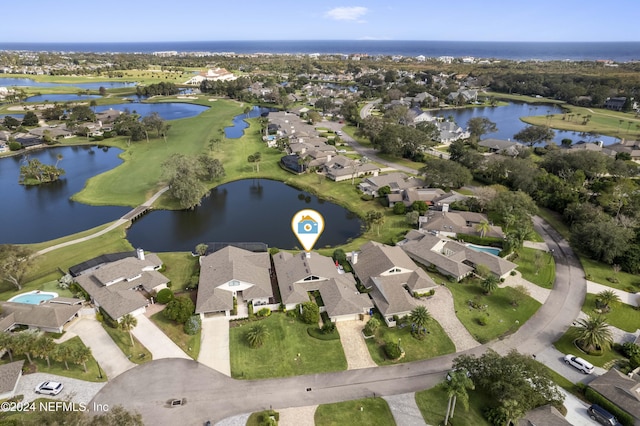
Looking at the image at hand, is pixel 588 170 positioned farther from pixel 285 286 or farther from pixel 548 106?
pixel 548 106

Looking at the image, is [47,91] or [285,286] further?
[47,91]

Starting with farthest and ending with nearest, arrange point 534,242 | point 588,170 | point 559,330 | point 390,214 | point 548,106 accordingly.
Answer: point 548,106 → point 588,170 → point 390,214 → point 534,242 → point 559,330

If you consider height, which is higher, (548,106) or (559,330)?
(548,106)

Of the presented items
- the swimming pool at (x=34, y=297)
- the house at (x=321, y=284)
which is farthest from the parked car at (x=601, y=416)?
the swimming pool at (x=34, y=297)

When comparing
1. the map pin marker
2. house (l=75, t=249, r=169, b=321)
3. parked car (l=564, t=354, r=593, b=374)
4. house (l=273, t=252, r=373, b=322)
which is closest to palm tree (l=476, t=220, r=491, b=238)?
parked car (l=564, t=354, r=593, b=374)

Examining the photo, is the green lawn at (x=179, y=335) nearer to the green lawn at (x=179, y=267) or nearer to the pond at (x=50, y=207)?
the green lawn at (x=179, y=267)

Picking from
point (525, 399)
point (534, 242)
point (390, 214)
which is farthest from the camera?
point (390, 214)

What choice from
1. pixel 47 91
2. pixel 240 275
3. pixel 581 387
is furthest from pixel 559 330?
pixel 47 91
